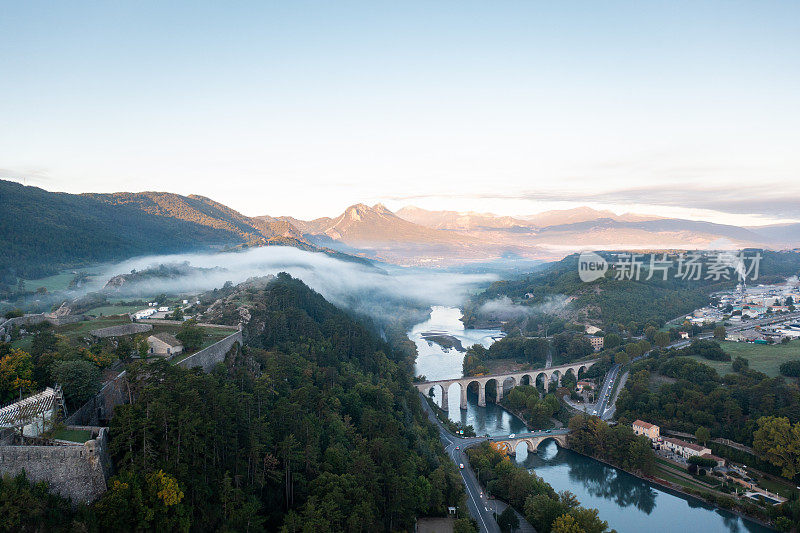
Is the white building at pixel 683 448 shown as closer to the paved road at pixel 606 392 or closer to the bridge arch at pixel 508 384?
the paved road at pixel 606 392

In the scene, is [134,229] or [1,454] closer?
[1,454]

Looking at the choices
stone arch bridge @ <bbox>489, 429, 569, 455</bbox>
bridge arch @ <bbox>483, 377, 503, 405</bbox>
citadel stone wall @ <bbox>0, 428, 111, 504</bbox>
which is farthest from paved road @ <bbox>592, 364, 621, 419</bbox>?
citadel stone wall @ <bbox>0, 428, 111, 504</bbox>

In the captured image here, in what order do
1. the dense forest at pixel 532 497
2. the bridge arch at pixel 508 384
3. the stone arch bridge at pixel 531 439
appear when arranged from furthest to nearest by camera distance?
the bridge arch at pixel 508 384 < the stone arch bridge at pixel 531 439 < the dense forest at pixel 532 497

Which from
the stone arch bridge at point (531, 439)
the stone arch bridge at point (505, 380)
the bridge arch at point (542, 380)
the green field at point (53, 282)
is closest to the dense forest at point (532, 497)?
the stone arch bridge at point (531, 439)

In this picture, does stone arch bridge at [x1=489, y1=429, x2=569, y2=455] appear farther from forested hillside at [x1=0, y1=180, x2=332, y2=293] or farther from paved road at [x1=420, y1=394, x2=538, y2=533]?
forested hillside at [x1=0, y1=180, x2=332, y2=293]

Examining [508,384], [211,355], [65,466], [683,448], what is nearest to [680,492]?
[683,448]

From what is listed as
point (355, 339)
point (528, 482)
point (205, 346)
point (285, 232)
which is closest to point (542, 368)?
point (355, 339)

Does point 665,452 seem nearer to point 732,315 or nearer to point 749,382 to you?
point 749,382
